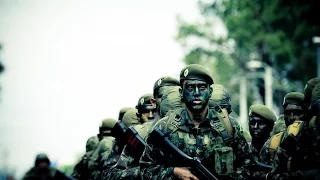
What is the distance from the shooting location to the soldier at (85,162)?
1412 cm

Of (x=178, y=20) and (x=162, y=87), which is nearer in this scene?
(x=162, y=87)

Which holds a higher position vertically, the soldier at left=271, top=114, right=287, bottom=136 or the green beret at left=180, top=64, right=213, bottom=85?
the green beret at left=180, top=64, right=213, bottom=85

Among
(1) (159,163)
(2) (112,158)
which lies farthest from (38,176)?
(1) (159,163)

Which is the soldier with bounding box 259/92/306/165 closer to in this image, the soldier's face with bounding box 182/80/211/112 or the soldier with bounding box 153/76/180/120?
the soldier with bounding box 153/76/180/120

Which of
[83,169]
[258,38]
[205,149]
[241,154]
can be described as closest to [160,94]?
[205,149]

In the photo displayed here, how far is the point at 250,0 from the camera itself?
4216cm

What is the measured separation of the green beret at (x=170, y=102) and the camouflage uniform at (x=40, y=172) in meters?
4.36

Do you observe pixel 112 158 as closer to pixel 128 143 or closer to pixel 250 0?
pixel 128 143

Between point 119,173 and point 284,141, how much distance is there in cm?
230

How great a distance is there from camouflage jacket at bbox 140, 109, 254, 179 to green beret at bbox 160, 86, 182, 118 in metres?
1.19

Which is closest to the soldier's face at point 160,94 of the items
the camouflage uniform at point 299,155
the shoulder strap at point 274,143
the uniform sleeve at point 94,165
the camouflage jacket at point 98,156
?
the shoulder strap at point 274,143

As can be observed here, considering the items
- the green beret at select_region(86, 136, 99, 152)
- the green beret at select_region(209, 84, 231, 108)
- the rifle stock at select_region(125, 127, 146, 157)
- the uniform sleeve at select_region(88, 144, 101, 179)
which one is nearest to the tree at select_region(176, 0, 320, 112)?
the green beret at select_region(86, 136, 99, 152)

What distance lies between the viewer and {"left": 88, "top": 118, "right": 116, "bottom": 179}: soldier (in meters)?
12.5

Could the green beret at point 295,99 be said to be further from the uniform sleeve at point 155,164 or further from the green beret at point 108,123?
the green beret at point 108,123
